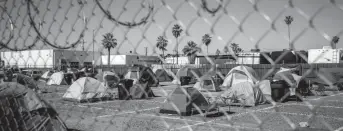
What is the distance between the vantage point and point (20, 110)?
12.5 feet

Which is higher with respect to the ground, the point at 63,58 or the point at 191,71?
the point at 63,58

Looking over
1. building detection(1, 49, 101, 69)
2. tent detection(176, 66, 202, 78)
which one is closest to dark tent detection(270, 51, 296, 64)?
tent detection(176, 66, 202, 78)

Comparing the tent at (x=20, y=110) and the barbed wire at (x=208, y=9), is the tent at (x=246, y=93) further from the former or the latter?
the barbed wire at (x=208, y=9)

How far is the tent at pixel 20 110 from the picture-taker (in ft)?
11.6

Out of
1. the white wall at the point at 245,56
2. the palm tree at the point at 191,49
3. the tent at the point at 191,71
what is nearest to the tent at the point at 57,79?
the tent at the point at 191,71

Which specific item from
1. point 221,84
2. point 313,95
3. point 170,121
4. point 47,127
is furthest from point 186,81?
point 47,127

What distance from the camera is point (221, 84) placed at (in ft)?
77.6

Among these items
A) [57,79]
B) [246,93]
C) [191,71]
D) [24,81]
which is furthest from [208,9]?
[57,79]

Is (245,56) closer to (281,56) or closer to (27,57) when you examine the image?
(281,56)

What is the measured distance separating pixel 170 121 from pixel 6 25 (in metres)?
6.77

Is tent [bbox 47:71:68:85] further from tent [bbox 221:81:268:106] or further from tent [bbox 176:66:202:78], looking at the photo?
tent [bbox 221:81:268:106]

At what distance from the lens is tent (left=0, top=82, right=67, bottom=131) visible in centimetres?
353

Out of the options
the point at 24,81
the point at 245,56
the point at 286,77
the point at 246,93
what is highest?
the point at 245,56

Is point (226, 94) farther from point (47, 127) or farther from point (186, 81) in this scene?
point (186, 81)
